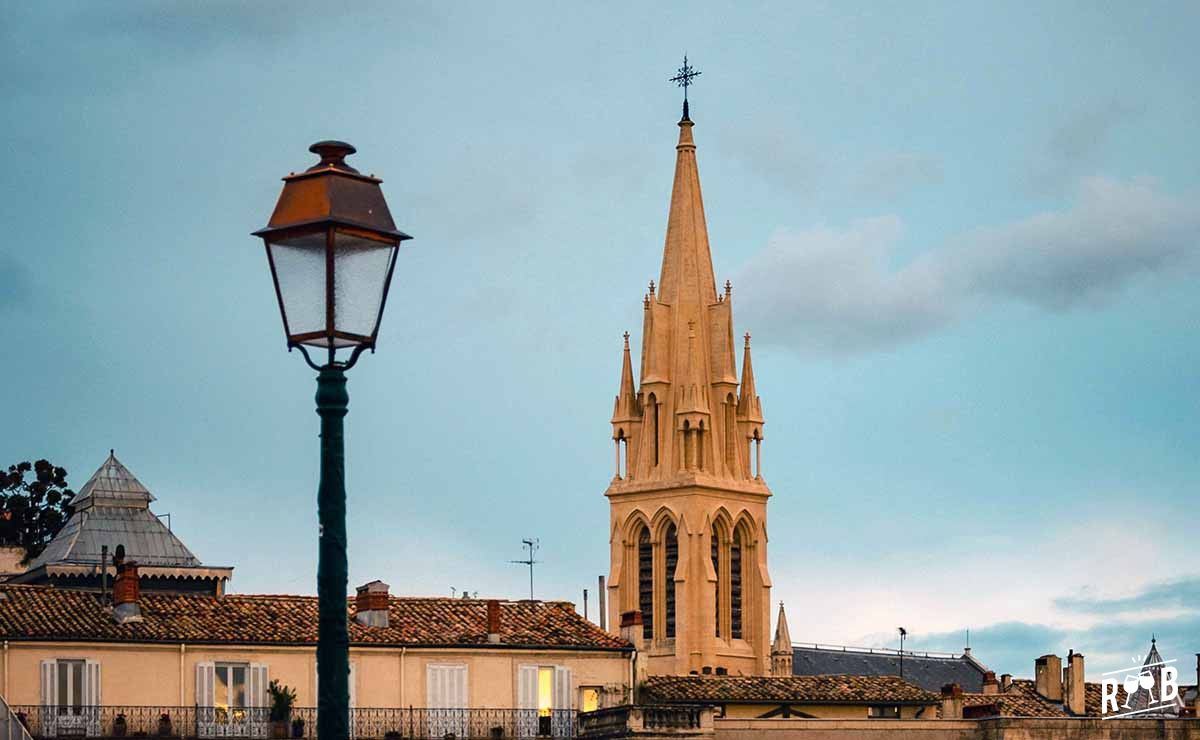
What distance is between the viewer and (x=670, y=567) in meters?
149

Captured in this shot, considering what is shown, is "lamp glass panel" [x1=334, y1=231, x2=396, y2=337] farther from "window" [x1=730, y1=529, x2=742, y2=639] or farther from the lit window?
"window" [x1=730, y1=529, x2=742, y2=639]

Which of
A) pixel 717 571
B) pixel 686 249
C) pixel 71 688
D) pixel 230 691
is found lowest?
pixel 230 691

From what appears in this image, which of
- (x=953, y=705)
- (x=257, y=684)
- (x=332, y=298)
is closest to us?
(x=332, y=298)

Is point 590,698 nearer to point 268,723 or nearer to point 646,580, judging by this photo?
point 268,723

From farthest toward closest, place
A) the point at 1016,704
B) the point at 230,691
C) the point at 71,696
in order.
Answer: the point at 1016,704 → the point at 230,691 → the point at 71,696

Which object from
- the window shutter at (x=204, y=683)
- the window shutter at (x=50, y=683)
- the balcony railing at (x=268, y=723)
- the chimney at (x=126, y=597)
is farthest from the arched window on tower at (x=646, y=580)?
the window shutter at (x=50, y=683)

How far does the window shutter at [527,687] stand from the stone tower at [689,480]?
67.1m

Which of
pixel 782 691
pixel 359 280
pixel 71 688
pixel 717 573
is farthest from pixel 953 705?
pixel 359 280

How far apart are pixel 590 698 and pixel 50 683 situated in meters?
17.8

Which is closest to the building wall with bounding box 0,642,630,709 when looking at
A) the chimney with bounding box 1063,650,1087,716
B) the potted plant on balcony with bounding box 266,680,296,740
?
the potted plant on balcony with bounding box 266,680,296,740

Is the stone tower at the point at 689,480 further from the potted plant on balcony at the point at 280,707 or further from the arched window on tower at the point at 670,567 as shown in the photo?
the potted plant on balcony at the point at 280,707

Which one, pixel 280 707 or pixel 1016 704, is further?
pixel 1016 704

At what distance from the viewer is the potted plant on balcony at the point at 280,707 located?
7219 centimetres

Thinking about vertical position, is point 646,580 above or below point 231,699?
above
